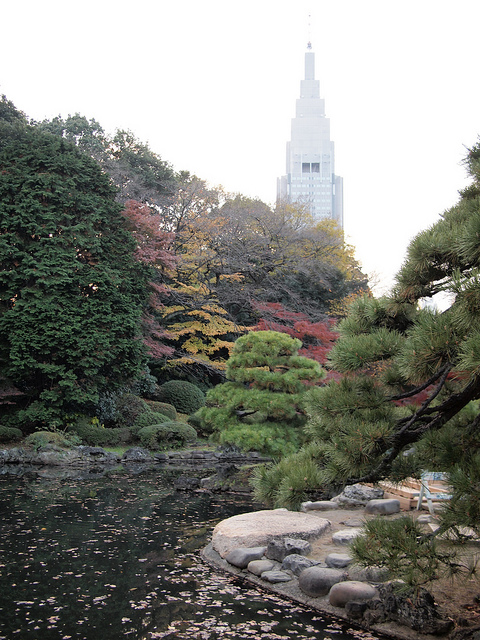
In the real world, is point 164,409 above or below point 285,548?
above

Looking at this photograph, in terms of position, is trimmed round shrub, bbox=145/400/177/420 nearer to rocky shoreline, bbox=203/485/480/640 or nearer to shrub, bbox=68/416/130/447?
shrub, bbox=68/416/130/447

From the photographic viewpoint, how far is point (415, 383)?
9.48ft

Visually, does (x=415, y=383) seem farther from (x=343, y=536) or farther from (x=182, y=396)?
(x=182, y=396)

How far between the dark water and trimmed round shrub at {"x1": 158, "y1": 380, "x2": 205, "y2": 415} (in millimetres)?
8269

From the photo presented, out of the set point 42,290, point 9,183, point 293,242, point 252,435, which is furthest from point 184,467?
point 293,242

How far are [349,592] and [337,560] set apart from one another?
20.8 inches

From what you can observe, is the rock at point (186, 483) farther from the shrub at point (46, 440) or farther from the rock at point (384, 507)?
the rock at point (384, 507)

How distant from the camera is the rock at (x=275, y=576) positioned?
4.39 metres

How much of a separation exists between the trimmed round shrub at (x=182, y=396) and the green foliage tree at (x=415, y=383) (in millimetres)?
12757

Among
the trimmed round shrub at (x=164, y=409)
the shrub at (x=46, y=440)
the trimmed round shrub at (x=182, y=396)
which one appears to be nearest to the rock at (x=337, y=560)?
the shrub at (x=46, y=440)

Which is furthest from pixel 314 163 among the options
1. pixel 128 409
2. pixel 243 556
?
pixel 243 556

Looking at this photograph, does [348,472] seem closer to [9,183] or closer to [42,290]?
[42,290]

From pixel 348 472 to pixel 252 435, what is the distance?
609 centimetres

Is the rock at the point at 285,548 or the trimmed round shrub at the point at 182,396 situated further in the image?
the trimmed round shrub at the point at 182,396
